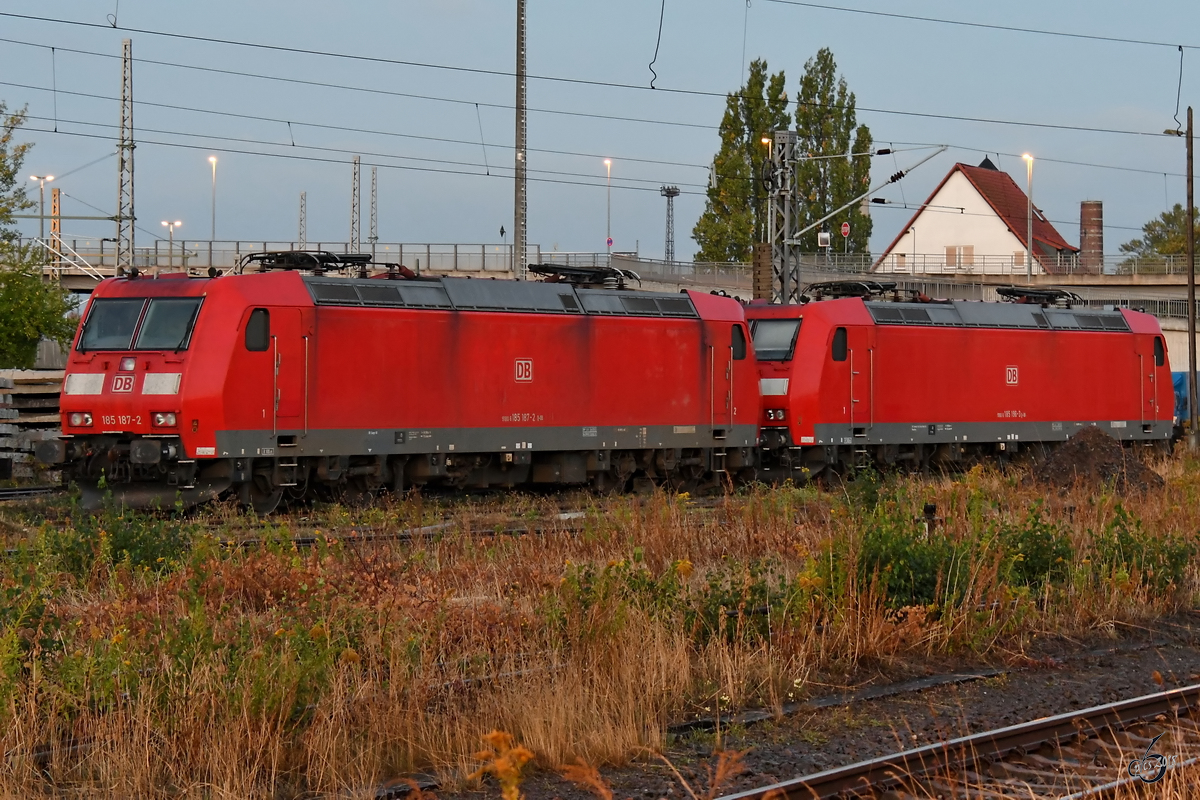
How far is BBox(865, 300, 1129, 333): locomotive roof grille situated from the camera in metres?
24.1

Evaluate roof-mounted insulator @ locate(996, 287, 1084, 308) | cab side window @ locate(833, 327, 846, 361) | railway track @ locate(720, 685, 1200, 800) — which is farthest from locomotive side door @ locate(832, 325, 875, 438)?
railway track @ locate(720, 685, 1200, 800)

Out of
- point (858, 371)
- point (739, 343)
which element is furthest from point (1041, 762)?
point (858, 371)

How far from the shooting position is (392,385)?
18469 millimetres

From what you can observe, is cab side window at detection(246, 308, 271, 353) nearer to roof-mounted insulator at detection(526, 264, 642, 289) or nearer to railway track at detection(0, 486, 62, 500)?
railway track at detection(0, 486, 62, 500)

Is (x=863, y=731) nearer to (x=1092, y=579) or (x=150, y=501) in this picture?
(x=1092, y=579)

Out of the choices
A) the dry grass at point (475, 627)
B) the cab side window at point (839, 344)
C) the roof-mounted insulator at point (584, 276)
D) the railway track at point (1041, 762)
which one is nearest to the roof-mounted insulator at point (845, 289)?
the cab side window at point (839, 344)

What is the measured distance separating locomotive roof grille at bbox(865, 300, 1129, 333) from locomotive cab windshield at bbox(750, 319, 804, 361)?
1.52m

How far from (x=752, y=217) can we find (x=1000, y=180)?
A: 2842 cm

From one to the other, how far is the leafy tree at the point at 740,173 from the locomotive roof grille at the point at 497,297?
3669cm

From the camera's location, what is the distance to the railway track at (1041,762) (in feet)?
21.5

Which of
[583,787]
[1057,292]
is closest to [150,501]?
[583,787]

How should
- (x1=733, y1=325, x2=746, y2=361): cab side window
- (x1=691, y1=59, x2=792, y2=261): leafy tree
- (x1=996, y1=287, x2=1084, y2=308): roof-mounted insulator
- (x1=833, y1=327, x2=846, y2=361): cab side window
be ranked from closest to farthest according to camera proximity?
1. (x1=733, y1=325, x2=746, y2=361): cab side window
2. (x1=833, y1=327, x2=846, y2=361): cab side window
3. (x1=996, y1=287, x2=1084, y2=308): roof-mounted insulator
4. (x1=691, y1=59, x2=792, y2=261): leafy tree

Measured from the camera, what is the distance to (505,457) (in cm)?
1991

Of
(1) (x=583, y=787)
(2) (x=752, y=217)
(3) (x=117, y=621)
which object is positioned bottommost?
(1) (x=583, y=787)
